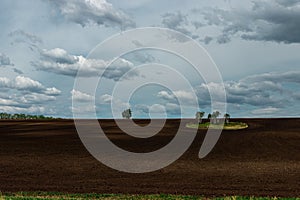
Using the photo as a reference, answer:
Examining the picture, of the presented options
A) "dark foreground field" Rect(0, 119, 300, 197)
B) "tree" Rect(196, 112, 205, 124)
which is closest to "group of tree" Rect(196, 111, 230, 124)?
"tree" Rect(196, 112, 205, 124)

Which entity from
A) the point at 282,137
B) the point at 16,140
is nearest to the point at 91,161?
the point at 16,140

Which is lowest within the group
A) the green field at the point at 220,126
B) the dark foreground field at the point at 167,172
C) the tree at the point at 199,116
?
the dark foreground field at the point at 167,172

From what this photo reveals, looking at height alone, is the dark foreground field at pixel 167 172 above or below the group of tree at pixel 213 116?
below

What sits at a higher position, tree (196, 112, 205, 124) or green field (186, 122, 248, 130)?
tree (196, 112, 205, 124)

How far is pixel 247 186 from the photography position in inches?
1217

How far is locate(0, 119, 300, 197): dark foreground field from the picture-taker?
96.5 feet

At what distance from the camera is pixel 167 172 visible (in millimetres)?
38469

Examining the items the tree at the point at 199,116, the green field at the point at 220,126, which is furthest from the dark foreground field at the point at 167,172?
the tree at the point at 199,116

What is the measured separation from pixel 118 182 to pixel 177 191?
625 centimetres

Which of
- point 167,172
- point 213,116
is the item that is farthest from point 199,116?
point 167,172

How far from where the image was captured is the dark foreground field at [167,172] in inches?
1158

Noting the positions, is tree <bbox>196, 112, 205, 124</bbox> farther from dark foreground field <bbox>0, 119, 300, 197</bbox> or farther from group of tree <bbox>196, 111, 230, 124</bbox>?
dark foreground field <bbox>0, 119, 300, 197</bbox>

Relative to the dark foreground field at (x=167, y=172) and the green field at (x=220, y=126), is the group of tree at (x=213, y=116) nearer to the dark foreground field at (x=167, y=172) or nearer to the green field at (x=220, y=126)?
the green field at (x=220, y=126)

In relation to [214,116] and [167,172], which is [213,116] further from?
[167,172]
